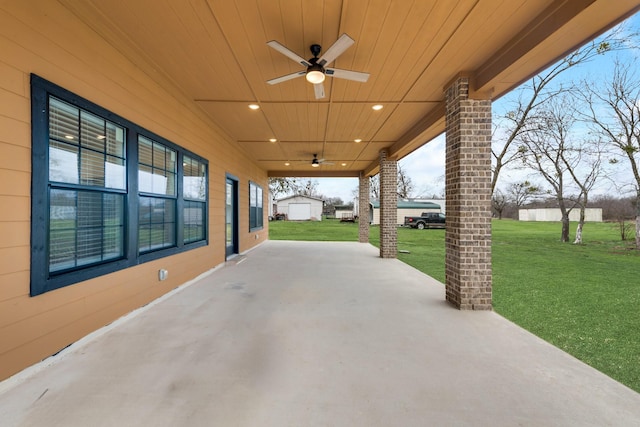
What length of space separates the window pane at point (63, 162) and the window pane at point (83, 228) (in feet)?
0.39

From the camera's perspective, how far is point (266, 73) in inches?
141

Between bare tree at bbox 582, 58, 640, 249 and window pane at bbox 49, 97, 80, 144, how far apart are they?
14.2 meters

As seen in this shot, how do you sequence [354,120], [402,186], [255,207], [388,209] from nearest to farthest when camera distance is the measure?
[354,120]
[388,209]
[255,207]
[402,186]

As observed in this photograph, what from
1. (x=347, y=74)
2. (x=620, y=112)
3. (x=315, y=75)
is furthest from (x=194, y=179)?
(x=620, y=112)

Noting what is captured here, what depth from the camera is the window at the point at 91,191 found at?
2.17 metres

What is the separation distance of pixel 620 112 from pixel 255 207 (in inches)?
523

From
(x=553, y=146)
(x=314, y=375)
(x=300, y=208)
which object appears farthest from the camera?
(x=300, y=208)

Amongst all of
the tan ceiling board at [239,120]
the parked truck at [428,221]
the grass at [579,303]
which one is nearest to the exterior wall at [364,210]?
the grass at [579,303]

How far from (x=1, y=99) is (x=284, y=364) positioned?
280 centimetres

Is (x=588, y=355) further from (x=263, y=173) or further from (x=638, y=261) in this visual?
(x=263, y=173)

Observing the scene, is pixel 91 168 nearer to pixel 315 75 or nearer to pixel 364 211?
pixel 315 75

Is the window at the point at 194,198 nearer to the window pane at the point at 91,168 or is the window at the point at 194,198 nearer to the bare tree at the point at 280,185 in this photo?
the window pane at the point at 91,168

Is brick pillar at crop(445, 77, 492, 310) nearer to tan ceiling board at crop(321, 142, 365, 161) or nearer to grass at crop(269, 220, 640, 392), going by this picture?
grass at crop(269, 220, 640, 392)

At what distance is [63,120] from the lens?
2.42 meters
